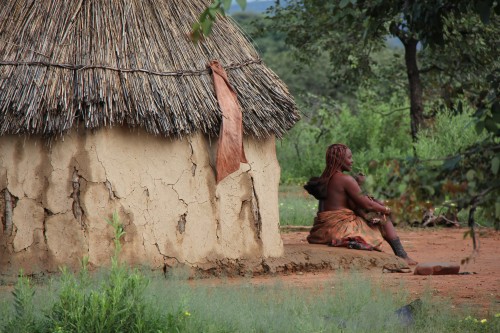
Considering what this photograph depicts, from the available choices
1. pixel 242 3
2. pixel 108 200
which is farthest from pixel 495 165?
pixel 108 200

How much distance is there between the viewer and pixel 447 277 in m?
8.85

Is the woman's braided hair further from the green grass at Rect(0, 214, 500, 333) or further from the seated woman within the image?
the green grass at Rect(0, 214, 500, 333)

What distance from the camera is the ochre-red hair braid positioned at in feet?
33.3

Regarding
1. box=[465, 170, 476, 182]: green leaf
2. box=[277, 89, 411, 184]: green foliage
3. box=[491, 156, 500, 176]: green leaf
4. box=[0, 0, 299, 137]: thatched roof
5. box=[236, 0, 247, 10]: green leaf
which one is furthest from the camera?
box=[277, 89, 411, 184]: green foliage

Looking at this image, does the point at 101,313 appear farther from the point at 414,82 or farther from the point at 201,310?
the point at 414,82

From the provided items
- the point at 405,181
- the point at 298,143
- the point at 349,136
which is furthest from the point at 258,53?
the point at 298,143

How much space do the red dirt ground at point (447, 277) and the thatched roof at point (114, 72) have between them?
5.04 ft

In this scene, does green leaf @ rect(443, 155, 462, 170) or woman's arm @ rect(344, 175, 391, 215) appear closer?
green leaf @ rect(443, 155, 462, 170)

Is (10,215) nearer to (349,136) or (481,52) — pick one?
(481,52)

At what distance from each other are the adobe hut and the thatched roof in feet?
0.04

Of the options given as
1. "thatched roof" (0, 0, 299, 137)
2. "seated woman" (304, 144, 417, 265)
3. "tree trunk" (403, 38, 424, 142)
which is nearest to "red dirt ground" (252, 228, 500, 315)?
"seated woman" (304, 144, 417, 265)

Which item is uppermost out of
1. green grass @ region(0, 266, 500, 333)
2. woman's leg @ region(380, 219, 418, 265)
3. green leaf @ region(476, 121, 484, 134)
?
green leaf @ region(476, 121, 484, 134)

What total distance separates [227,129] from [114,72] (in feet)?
3.66

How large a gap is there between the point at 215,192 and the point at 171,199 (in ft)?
1.48
